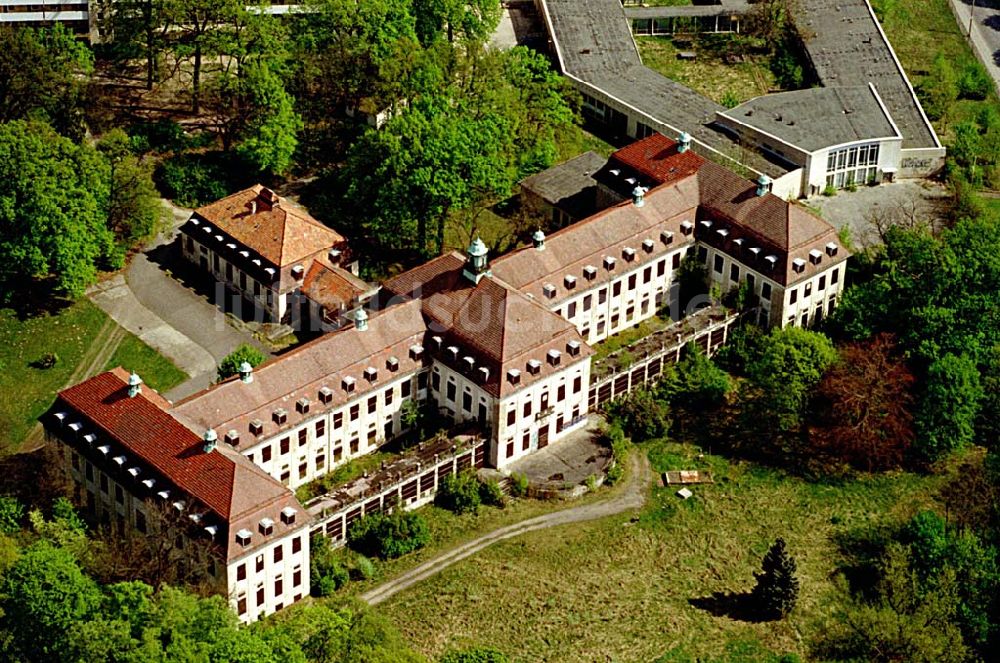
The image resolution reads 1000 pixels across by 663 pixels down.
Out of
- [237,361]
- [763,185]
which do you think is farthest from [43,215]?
[763,185]

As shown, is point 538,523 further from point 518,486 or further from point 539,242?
point 539,242

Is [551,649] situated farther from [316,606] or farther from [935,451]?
[935,451]

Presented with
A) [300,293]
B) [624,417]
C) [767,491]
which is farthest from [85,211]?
[767,491]

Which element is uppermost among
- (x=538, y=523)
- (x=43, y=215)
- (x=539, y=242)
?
(x=43, y=215)

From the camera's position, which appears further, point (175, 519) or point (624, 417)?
point (624, 417)

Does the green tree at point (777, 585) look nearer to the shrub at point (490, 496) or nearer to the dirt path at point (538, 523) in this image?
the dirt path at point (538, 523)
